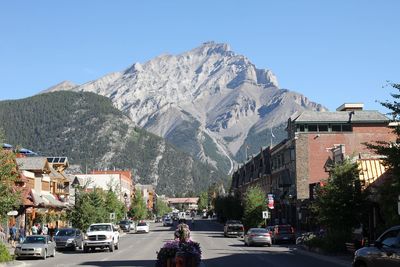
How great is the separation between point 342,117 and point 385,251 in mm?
65056

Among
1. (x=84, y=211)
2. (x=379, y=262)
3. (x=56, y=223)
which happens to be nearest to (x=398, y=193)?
(x=379, y=262)

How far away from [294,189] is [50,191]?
29969mm

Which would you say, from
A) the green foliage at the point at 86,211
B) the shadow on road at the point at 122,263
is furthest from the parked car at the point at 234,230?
the shadow on road at the point at 122,263

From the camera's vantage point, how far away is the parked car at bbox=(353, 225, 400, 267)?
17031mm

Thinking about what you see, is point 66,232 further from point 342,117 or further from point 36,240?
point 342,117

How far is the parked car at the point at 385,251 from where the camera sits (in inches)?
671

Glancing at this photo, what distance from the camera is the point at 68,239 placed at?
4328cm

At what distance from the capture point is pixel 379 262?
693 inches

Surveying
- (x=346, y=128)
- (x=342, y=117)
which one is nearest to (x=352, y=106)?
(x=342, y=117)

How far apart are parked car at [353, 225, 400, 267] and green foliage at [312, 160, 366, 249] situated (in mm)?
17413

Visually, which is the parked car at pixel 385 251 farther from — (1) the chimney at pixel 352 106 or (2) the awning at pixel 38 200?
(1) the chimney at pixel 352 106

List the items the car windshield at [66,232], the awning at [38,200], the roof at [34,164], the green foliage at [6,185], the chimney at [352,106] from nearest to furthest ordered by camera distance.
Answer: the green foliage at [6,185]
the car windshield at [66,232]
the awning at [38,200]
the roof at [34,164]
the chimney at [352,106]

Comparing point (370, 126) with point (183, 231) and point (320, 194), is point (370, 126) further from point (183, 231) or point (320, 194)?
point (183, 231)

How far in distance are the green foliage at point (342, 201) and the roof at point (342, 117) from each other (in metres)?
42.2
